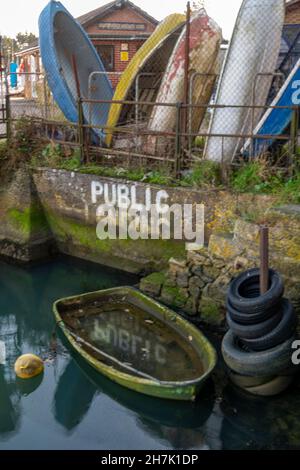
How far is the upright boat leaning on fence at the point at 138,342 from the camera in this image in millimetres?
5645

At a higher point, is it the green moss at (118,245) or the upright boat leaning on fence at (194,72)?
the upright boat leaning on fence at (194,72)

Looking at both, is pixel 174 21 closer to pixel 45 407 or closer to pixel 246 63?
pixel 246 63

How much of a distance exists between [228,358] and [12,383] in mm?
2563

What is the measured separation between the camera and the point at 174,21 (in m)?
10.0

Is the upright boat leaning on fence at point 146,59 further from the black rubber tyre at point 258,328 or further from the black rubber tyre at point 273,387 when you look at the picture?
the black rubber tyre at point 273,387

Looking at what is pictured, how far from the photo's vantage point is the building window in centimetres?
2072

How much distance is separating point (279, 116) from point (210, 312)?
300 centimetres

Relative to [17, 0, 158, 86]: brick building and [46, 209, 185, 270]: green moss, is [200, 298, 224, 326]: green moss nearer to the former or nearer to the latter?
[46, 209, 185, 270]: green moss

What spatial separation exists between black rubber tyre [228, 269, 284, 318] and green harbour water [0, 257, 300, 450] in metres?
0.99

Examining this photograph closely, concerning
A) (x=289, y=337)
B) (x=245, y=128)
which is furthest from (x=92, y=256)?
(x=289, y=337)

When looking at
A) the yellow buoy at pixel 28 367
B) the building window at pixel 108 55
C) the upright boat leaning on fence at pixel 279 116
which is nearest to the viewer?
the yellow buoy at pixel 28 367

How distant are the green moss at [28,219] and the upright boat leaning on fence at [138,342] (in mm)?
2815

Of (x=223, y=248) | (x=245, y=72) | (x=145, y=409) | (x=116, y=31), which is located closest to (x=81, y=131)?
(x=245, y=72)

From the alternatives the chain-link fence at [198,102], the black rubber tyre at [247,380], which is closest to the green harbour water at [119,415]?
the black rubber tyre at [247,380]
